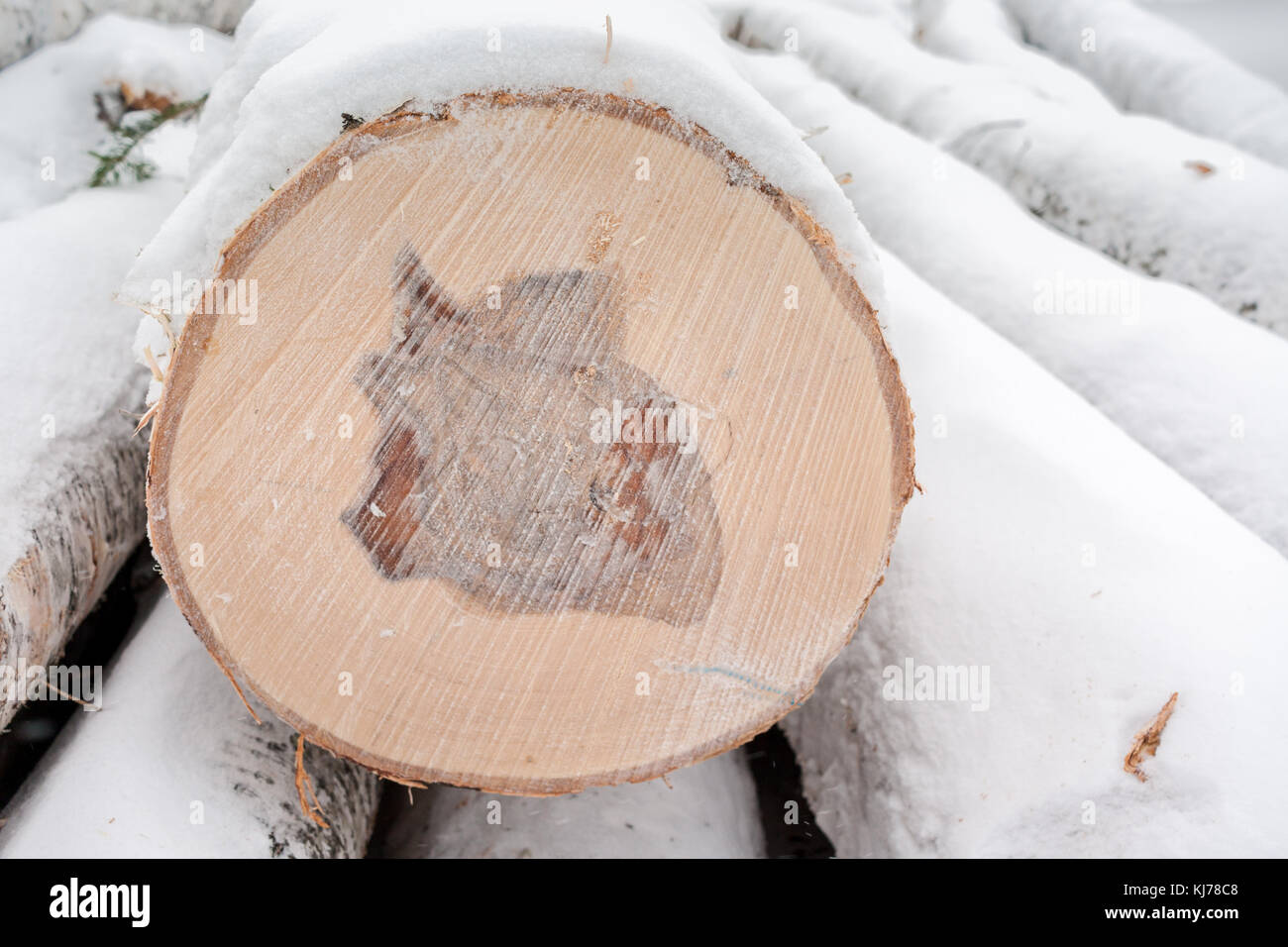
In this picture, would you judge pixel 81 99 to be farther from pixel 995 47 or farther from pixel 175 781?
pixel 995 47

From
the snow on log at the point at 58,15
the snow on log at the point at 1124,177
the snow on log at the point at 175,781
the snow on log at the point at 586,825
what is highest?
the snow on log at the point at 1124,177

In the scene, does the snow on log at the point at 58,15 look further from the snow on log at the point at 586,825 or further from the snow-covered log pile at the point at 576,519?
the snow on log at the point at 586,825

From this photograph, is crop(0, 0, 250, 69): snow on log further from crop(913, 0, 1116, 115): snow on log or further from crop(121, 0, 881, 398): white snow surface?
crop(913, 0, 1116, 115): snow on log

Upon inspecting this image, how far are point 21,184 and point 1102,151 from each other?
2.75m

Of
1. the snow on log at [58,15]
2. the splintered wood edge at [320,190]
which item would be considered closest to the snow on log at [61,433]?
the splintered wood edge at [320,190]

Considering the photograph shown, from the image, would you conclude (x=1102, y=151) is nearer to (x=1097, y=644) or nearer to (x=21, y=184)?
(x=1097, y=644)

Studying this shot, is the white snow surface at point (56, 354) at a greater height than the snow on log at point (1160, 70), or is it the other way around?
the snow on log at point (1160, 70)

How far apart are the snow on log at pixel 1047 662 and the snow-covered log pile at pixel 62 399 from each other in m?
1.18

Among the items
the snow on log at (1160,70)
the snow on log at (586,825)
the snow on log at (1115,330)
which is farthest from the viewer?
the snow on log at (1160,70)

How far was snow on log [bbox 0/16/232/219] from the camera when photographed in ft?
5.65

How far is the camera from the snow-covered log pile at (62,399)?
102 cm

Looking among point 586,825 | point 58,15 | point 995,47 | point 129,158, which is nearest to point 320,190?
point 586,825
